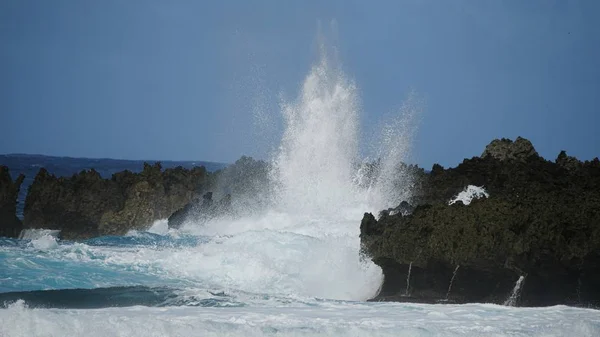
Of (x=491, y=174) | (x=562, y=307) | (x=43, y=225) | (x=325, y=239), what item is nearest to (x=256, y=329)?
(x=562, y=307)

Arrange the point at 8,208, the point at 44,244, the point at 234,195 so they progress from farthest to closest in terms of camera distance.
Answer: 1. the point at 234,195
2. the point at 8,208
3. the point at 44,244

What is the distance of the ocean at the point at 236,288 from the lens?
1111 cm

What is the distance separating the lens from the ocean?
1111cm

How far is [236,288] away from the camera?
51.3ft

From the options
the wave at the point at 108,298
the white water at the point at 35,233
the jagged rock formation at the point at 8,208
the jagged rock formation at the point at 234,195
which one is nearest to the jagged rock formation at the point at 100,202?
the white water at the point at 35,233

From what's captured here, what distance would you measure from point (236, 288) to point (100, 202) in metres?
10.5

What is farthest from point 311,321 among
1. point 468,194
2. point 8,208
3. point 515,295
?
point 8,208

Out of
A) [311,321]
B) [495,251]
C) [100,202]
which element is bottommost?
[311,321]

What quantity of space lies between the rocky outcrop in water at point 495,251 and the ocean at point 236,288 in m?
0.53

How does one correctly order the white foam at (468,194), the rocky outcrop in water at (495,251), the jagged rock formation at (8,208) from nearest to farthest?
the rocky outcrop in water at (495,251)
the white foam at (468,194)
the jagged rock formation at (8,208)

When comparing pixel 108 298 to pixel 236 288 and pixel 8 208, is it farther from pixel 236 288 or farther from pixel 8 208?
pixel 8 208

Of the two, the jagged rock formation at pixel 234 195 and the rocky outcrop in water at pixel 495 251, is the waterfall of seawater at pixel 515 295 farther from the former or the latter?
the jagged rock formation at pixel 234 195

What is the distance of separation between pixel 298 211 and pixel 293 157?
2.83 meters

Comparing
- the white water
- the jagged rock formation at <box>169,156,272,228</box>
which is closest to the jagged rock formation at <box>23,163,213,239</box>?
the white water
